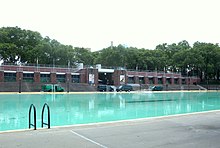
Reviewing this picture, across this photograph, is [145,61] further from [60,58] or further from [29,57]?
[29,57]

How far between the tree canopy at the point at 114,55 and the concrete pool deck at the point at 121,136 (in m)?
54.2

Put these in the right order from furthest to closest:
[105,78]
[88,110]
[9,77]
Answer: [105,78]
[9,77]
[88,110]

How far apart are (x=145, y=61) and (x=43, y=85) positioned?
34.4m

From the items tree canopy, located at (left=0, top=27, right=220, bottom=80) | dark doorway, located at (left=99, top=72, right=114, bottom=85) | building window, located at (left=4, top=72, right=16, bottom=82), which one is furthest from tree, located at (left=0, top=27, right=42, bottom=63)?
dark doorway, located at (left=99, top=72, right=114, bottom=85)

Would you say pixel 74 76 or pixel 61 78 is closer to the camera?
pixel 61 78

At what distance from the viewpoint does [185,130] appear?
8.62 metres

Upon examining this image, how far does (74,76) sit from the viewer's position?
59.6 metres

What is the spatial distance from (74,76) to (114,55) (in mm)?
14223

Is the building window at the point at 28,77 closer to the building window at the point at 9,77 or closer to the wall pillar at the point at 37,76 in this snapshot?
the wall pillar at the point at 37,76

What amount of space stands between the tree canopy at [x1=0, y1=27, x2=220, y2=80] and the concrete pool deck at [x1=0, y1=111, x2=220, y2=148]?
178 ft

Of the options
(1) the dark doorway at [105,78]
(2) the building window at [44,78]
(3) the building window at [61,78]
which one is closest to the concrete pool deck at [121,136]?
(2) the building window at [44,78]

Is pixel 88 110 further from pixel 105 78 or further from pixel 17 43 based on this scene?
pixel 17 43

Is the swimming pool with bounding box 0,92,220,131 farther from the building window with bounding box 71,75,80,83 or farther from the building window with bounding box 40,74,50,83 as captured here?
the building window with bounding box 71,75,80,83

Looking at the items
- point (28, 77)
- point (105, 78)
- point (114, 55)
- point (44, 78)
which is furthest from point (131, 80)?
point (28, 77)
